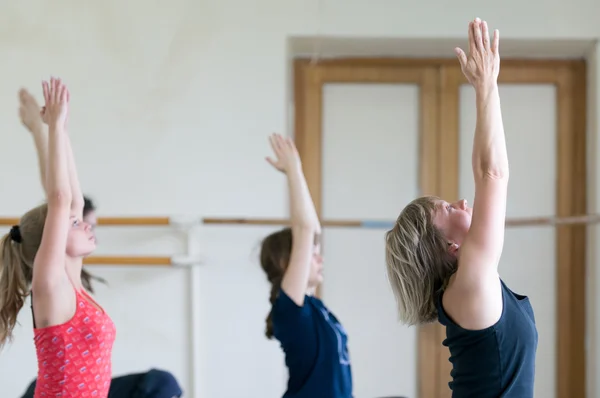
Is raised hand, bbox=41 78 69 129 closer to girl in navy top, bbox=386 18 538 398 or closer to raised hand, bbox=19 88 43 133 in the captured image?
raised hand, bbox=19 88 43 133

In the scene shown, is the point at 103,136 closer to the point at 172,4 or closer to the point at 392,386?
the point at 172,4

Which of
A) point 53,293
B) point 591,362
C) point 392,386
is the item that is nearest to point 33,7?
point 53,293

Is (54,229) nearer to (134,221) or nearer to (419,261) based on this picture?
(419,261)

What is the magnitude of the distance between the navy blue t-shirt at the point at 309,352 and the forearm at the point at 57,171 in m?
0.61

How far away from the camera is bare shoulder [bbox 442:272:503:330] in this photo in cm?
114

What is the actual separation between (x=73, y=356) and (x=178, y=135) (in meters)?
1.26

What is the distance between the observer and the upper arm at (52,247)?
1.44 meters

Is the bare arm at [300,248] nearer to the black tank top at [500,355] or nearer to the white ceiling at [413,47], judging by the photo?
the black tank top at [500,355]

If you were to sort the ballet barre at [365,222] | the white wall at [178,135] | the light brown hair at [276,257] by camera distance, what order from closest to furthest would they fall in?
the light brown hair at [276,257] < the ballet barre at [365,222] < the white wall at [178,135]

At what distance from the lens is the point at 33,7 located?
263cm

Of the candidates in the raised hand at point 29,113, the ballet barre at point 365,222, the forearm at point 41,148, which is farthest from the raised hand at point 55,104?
the ballet barre at point 365,222

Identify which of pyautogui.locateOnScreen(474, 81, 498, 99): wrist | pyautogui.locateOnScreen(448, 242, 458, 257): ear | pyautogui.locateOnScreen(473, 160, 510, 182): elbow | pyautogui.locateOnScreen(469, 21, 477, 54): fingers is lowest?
pyautogui.locateOnScreen(448, 242, 458, 257): ear

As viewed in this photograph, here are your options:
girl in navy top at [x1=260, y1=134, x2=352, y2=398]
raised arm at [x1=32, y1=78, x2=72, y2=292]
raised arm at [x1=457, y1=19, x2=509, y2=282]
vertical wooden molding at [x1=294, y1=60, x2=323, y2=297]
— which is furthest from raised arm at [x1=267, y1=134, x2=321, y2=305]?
vertical wooden molding at [x1=294, y1=60, x2=323, y2=297]

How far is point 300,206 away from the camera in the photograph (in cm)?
188
